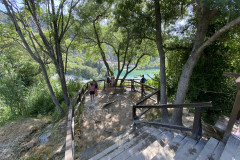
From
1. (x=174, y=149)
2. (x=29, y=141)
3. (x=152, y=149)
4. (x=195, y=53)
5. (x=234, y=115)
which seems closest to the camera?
(x=234, y=115)

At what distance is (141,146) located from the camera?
2.38 m

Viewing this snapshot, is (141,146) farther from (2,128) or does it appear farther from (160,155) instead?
(2,128)

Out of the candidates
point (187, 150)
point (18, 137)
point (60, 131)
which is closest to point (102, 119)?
point (60, 131)

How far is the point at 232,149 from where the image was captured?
1817mm

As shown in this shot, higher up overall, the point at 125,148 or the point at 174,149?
the point at 174,149

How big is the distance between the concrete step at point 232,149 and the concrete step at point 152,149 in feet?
3.02

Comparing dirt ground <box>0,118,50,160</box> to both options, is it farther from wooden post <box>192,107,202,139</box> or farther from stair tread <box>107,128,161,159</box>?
wooden post <box>192,107,202,139</box>

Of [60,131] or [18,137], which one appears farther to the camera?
[60,131]

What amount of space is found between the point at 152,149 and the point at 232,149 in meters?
1.22

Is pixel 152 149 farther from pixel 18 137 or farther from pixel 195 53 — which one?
pixel 18 137

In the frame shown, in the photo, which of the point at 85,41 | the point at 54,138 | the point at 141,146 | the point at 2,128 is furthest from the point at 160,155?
the point at 85,41

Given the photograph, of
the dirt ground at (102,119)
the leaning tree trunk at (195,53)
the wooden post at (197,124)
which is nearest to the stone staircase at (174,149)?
the wooden post at (197,124)

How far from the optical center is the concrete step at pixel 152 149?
205 centimetres

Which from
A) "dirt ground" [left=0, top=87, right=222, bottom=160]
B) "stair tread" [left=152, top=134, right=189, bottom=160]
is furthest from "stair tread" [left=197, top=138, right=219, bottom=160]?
"dirt ground" [left=0, top=87, right=222, bottom=160]
